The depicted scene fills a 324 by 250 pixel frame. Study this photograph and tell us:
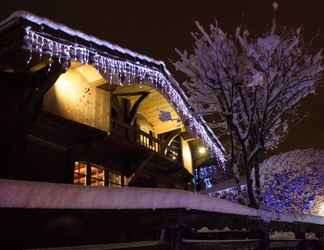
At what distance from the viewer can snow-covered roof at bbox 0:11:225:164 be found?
974 centimetres

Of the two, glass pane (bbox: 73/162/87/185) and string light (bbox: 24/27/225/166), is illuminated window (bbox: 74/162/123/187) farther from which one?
string light (bbox: 24/27/225/166)

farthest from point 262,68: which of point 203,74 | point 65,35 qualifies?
point 65,35

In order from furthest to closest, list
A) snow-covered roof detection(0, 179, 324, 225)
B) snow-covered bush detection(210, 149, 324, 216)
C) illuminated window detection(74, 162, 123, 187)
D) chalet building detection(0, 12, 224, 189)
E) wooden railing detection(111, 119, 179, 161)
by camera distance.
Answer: snow-covered bush detection(210, 149, 324, 216)
wooden railing detection(111, 119, 179, 161)
illuminated window detection(74, 162, 123, 187)
chalet building detection(0, 12, 224, 189)
snow-covered roof detection(0, 179, 324, 225)

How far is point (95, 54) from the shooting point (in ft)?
37.6

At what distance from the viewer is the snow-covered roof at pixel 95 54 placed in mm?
9742

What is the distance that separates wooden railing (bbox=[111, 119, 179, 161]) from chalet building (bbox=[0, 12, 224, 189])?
0.05 metres

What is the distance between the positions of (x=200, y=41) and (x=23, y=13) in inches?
303

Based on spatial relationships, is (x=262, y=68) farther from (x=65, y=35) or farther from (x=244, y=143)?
(x=65, y=35)

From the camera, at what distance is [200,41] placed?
1538 cm

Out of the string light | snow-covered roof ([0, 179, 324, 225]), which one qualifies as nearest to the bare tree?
the string light

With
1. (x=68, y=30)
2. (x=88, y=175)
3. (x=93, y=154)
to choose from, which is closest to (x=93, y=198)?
(x=68, y=30)

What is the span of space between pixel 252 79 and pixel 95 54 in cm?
617

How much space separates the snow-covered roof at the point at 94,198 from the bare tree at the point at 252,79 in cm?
824

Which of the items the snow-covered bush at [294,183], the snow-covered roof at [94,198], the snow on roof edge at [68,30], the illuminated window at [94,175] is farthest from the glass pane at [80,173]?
the snow-covered roof at [94,198]
